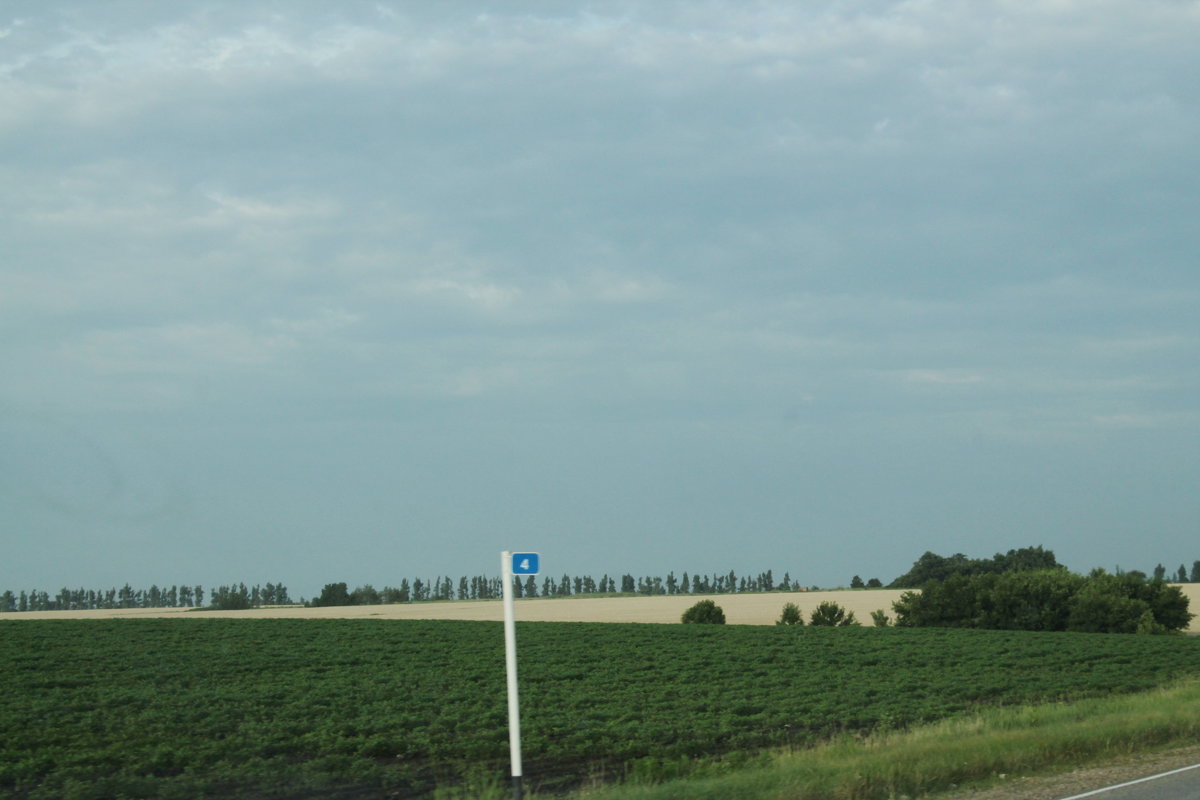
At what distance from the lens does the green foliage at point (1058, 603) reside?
61469 mm

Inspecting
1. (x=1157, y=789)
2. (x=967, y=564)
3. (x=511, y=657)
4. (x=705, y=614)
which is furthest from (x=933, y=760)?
(x=967, y=564)

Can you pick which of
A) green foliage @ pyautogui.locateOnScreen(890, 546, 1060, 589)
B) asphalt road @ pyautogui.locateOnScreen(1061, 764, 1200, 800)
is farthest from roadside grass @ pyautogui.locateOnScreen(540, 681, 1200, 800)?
green foliage @ pyautogui.locateOnScreen(890, 546, 1060, 589)

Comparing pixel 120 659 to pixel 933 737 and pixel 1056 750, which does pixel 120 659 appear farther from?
pixel 1056 750

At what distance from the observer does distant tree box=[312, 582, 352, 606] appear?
13875cm

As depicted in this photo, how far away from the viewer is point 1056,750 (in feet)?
51.6

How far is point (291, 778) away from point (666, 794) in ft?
23.5

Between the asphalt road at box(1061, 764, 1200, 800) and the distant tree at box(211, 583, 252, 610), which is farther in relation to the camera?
the distant tree at box(211, 583, 252, 610)

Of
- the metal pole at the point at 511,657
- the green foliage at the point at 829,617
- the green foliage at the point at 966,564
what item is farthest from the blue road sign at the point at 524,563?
the green foliage at the point at 966,564

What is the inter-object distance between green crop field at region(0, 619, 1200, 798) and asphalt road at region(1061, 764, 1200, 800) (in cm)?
667

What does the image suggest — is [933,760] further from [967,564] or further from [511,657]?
[967,564]

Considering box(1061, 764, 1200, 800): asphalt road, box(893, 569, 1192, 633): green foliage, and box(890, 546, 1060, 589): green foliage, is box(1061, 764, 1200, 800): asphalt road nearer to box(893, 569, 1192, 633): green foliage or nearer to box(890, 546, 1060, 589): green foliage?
box(893, 569, 1192, 633): green foliage

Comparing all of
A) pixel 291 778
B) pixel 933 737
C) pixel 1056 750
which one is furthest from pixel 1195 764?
pixel 291 778

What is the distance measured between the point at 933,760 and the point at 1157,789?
9.15 ft

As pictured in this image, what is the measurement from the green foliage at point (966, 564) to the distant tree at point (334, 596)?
69.3 metres
